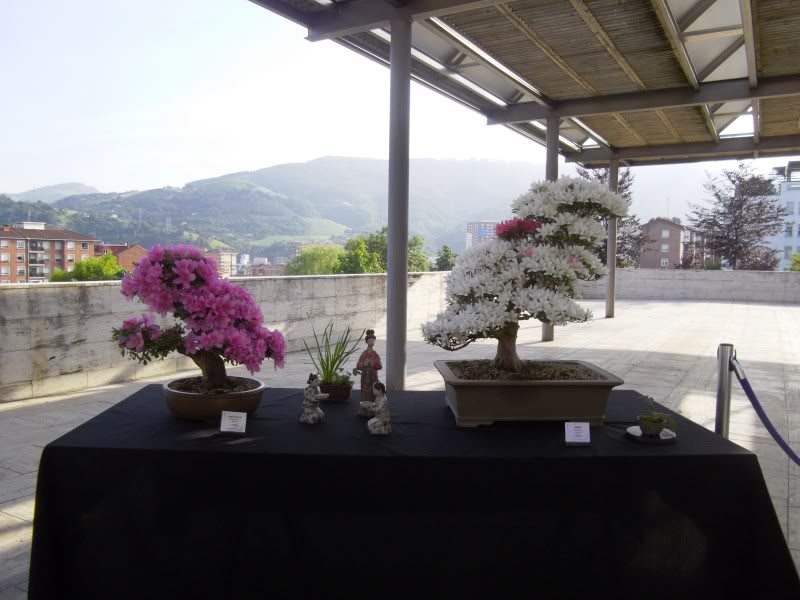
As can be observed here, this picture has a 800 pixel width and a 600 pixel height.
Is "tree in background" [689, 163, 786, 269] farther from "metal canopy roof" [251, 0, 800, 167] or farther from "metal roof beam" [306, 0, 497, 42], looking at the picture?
"metal roof beam" [306, 0, 497, 42]

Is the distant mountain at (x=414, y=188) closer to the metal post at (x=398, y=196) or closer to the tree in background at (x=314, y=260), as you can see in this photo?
the tree in background at (x=314, y=260)

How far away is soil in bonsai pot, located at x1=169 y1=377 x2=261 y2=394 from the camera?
2223 millimetres

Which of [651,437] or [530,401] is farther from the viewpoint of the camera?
[530,401]

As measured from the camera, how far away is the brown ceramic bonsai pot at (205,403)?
215 centimetres

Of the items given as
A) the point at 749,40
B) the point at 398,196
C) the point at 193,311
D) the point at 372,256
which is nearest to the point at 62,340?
the point at 398,196

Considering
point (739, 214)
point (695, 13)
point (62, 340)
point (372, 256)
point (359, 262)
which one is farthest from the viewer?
point (739, 214)

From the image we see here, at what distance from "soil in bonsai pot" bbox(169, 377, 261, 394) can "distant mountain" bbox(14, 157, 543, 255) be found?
2387cm

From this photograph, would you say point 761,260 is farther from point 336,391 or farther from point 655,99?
point 336,391

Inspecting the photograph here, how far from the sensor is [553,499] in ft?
6.06

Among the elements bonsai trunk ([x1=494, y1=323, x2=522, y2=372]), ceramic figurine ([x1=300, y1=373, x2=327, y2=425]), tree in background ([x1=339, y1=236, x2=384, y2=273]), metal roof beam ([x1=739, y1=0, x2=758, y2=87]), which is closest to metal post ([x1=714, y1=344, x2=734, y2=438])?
bonsai trunk ([x1=494, y1=323, x2=522, y2=372])

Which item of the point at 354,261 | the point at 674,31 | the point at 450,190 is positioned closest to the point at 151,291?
the point at 674,31

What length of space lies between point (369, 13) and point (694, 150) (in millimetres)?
8900

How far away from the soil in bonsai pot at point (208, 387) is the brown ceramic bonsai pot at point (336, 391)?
1.07ft

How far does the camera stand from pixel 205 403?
7.06 feet
